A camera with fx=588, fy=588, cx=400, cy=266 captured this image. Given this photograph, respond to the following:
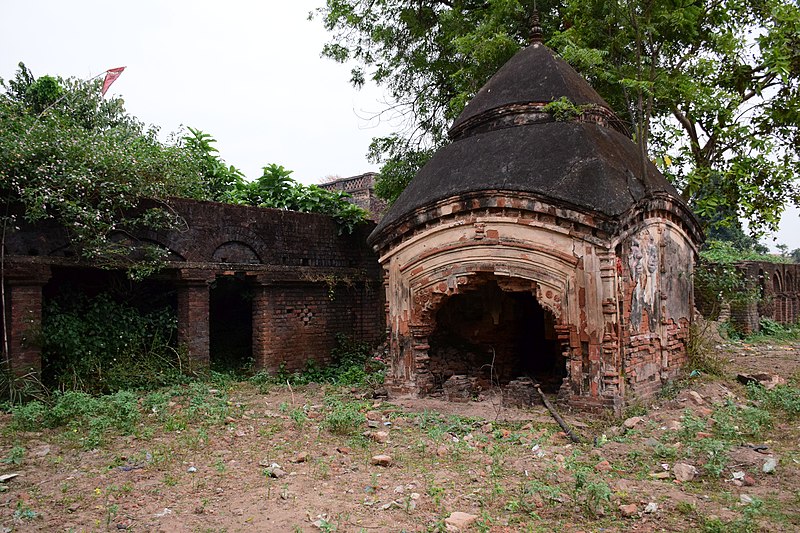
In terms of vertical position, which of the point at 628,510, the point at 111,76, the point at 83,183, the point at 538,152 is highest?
the point at 111,76

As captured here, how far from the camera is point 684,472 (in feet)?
16.9

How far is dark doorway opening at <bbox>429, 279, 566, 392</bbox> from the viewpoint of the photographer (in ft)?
32.3

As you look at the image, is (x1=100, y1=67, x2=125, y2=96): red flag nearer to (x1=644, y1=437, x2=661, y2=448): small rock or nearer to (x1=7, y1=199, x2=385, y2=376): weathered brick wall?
(x1=7, y1=199, x2=385, y2=376): weathered brick wall

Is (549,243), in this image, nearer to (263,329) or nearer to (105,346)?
(263,329)

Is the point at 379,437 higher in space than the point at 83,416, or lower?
lower

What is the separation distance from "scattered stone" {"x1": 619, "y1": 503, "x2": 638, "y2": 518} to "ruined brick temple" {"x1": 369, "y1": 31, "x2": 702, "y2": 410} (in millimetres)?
2604

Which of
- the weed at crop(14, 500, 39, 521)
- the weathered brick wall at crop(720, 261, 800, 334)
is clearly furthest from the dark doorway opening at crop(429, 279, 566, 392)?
the weathered brick wall at crop(720, 261, 800, 334)

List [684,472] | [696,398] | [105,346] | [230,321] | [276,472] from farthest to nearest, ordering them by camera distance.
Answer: [230,321], [105,346], [696,398], [276,472], [684,472]

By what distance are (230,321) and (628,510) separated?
8.84 metres

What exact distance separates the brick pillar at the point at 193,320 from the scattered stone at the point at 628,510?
6914 mm

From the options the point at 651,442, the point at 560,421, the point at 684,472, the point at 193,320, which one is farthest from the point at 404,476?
the point at 193,320

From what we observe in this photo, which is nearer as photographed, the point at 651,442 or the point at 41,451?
the point at 41,451

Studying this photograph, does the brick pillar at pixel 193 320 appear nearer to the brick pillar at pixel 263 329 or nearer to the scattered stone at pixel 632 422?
the brick pillar at pixel 263 329

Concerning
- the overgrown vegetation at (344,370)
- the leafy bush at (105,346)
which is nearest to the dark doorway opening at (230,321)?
the overgrown vegetation at (344,370)
